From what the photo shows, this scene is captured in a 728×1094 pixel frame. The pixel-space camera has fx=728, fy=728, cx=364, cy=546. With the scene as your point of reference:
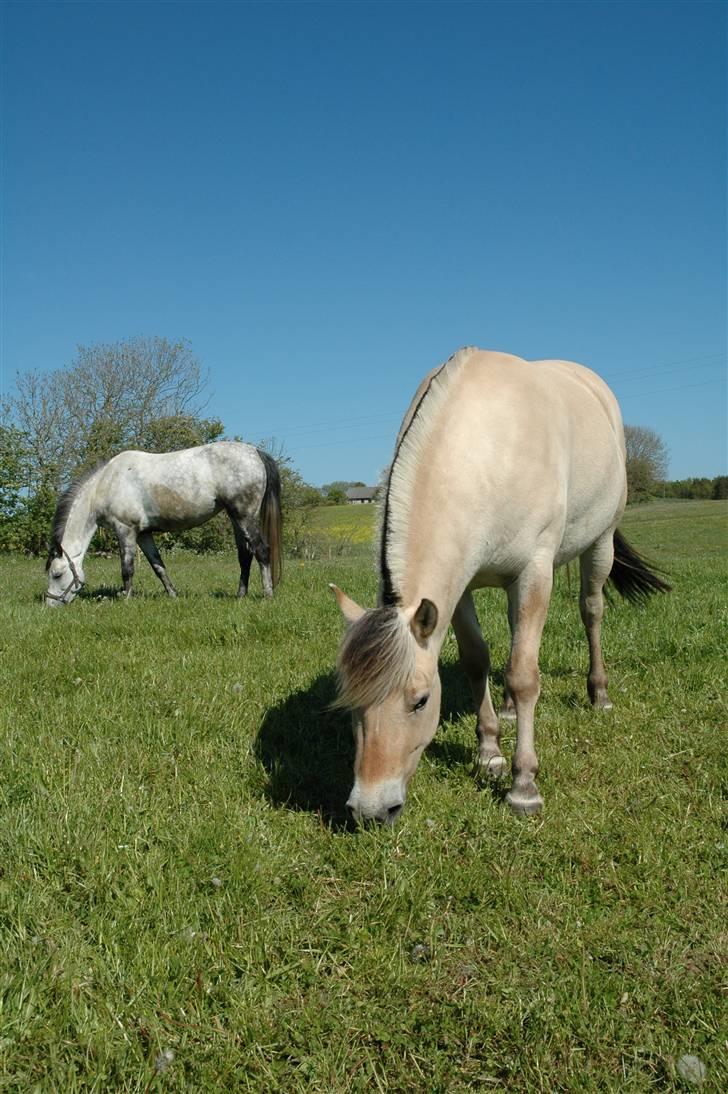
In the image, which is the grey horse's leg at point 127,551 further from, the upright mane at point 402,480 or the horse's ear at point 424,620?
the horse's ear at point 424,620

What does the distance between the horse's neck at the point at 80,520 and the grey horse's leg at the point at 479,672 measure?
27.6 ft

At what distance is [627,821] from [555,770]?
69 centimetres

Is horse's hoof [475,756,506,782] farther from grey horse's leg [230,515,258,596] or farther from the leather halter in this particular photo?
the leather halter

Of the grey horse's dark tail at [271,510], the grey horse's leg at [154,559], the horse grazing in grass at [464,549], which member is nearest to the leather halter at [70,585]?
the grey horse's leg at [154,559]

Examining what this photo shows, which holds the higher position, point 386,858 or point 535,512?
point 535,512

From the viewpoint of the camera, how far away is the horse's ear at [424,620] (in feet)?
10.8

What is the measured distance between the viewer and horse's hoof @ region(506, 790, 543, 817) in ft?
12.5

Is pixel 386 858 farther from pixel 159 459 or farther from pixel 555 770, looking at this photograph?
pixel 159 459

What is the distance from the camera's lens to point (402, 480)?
372 centimetres

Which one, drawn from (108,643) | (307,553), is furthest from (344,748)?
(307,553)

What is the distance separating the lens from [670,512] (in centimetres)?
4959

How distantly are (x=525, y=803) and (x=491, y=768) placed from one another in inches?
23.0

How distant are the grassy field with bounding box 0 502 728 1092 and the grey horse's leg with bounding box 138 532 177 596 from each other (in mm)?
5664

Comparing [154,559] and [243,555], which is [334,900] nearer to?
[243,555]
